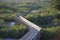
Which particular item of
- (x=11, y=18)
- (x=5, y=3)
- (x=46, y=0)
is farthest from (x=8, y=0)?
(x=11, y=18)

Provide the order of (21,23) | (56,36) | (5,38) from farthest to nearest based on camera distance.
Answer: (21,23), (5,38), (56,36)

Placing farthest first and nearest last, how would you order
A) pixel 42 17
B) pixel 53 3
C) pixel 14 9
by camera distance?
pixel 14 9 → pixel 53 3 → pixel 42 17

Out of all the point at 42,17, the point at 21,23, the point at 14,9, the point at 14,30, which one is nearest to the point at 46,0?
the point at 14,9

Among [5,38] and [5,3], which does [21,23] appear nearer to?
[5,38]

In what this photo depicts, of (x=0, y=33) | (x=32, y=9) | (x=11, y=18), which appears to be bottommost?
(x=32, y=9)

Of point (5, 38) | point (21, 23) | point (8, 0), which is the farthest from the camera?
point (8, 0)

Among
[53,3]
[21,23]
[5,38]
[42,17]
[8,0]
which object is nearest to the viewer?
[5,38]

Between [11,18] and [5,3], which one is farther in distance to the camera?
[5,3]

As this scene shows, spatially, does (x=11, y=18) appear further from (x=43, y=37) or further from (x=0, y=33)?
(x=43, y=37)

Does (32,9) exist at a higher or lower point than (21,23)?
lower
